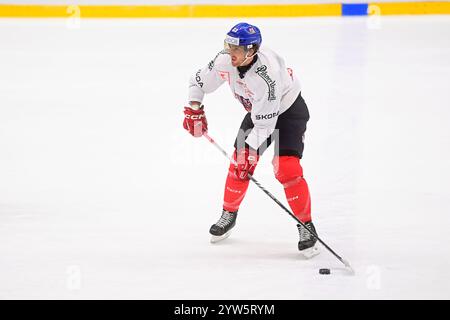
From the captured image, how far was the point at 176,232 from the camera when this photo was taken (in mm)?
4609

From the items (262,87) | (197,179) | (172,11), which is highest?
(262,87)

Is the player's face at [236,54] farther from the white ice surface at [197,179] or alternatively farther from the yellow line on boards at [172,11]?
the yellow line on boards at [172,11]

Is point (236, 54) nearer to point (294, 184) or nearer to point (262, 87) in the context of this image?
point (262, 87)

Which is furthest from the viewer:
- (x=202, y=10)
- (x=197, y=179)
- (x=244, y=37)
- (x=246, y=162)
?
(x=202, y=10)

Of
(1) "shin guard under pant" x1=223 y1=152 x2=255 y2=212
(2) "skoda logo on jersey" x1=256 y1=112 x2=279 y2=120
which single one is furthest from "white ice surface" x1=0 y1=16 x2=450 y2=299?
(2) "skoda logo on jersey" x1=256 y1=112 x2=279 y2=120

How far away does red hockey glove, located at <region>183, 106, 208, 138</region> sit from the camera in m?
4.42

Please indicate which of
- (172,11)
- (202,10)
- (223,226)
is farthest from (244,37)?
(172,11)

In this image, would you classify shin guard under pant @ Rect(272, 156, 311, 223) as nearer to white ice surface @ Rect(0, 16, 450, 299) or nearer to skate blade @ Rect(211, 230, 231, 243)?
white ice surface @ Rect(0, 16, 450, 299)

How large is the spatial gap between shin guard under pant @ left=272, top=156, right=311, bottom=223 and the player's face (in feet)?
1.63

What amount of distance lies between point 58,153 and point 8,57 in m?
4.20

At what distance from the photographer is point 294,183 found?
13.9ft

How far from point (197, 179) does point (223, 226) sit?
48.6 inches

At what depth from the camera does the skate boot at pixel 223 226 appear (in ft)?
14.5

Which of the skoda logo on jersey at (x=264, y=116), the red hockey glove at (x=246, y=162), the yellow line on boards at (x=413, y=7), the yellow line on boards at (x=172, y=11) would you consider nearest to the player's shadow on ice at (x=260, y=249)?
the red hockey glove at (x=246, y=162)
